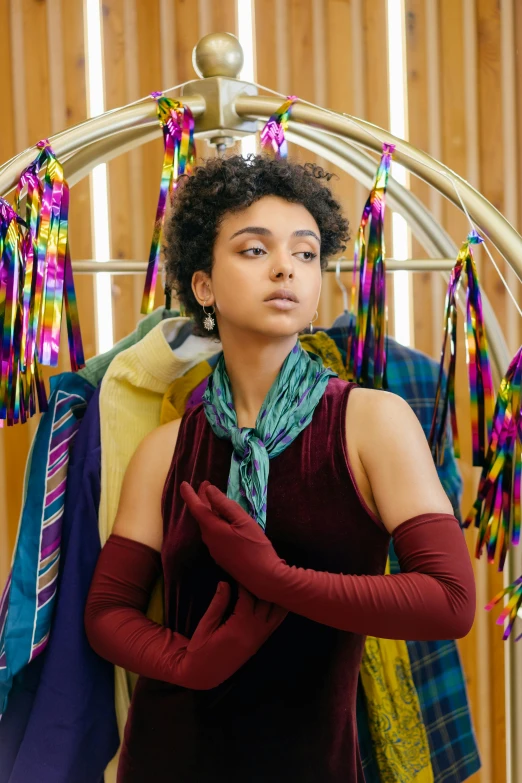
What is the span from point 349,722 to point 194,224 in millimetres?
695

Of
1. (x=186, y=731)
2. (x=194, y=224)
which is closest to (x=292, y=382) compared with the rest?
(x=194, y=224)

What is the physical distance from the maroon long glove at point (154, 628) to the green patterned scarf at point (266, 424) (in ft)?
0.38

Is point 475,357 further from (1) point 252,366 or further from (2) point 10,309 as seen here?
(2) point 10,309

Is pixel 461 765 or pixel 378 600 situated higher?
pixel 378 600

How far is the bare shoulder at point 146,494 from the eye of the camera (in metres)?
1.20

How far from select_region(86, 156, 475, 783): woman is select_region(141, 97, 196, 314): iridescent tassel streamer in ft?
0.10

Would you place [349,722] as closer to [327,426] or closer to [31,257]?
[327,426]

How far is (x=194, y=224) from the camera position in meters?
1.18

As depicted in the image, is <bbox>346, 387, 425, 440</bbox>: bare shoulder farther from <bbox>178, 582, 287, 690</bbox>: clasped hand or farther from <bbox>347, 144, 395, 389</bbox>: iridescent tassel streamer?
<bbox>178, 582, 287, 690</bbox>: clasped hand

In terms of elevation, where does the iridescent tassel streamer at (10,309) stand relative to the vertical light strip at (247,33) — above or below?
below

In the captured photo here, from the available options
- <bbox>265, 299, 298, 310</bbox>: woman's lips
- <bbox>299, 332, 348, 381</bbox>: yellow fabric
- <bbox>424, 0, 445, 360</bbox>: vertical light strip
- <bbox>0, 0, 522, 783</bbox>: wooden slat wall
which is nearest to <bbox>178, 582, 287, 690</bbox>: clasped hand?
<bbox>265, 299, 298, 310</bbox>: woman's lips

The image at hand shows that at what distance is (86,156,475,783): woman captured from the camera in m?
1.02

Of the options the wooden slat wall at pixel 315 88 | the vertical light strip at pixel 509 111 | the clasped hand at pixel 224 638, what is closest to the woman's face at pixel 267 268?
the clasped hand at pixel 224 638

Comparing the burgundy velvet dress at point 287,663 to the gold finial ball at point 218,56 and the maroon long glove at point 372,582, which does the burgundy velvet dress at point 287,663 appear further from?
the gold finial ball at point 218,56
